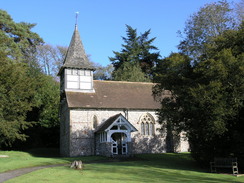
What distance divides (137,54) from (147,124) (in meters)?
28.4

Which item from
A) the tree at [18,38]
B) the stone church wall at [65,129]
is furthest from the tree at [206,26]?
the tree at [18,38]

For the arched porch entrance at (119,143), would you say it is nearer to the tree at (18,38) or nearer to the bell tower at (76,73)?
the bell tower at (76,73)

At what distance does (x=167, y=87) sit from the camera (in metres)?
19.4

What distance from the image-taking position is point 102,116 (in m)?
29.4

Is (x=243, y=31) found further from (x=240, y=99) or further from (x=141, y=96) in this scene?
(x=141, y=96)

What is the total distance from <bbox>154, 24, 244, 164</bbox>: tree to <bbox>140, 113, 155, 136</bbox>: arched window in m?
11.0

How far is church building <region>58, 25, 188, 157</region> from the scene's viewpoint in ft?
89.1

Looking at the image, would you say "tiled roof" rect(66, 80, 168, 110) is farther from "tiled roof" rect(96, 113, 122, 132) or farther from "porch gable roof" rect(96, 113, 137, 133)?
"porch gable roof" rect(96, 113, 137, 133)

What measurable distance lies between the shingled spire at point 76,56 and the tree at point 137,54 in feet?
73.1

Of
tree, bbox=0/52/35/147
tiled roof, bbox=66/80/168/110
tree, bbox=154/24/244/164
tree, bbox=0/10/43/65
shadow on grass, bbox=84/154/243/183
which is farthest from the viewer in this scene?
tree, bbox=0/10/43/65

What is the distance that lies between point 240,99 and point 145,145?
16317mm

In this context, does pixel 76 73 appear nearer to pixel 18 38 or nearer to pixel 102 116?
pixel 102 116

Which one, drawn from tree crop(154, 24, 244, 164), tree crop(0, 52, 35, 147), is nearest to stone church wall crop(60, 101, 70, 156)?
tree crop(0, 52, 35, 147)

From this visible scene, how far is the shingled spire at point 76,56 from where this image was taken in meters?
31.2
